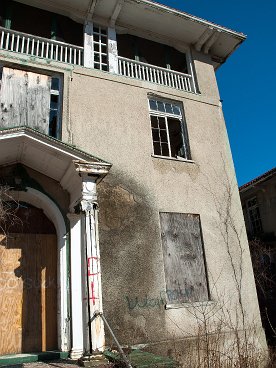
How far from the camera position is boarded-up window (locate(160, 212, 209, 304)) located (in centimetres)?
812

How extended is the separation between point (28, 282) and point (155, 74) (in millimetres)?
7031

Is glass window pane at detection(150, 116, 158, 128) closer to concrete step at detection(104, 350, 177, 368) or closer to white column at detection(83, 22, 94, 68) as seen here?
white column at detection(83, 22, 94, 68)

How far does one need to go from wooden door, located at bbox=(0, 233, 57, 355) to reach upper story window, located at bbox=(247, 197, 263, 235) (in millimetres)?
13315

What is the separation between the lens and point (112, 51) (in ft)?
33.1

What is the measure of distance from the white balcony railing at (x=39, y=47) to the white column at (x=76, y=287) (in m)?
Result: 4.67

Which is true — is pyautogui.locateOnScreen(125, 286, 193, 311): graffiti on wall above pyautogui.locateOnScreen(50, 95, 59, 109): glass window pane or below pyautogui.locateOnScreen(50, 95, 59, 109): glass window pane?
below

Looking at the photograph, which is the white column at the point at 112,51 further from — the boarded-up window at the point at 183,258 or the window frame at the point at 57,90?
the boarded-up window at the point at 183,258

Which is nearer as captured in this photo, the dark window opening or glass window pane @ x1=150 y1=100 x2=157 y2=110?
the dark window opening

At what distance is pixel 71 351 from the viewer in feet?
21.2

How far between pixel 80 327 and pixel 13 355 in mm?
1364

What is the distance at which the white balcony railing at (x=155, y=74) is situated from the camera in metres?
10.2

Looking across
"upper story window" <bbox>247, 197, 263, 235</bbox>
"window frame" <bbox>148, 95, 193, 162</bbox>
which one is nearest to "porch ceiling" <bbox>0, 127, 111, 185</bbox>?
"window frame" <bbox>148, 95, 193, 162</bbox>

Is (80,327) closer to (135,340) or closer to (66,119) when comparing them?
(135,340)

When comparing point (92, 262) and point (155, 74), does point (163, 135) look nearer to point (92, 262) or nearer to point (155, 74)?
point (155, 74)
